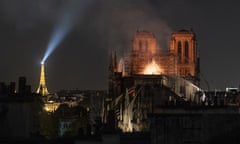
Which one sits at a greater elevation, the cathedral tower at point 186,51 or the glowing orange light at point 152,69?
the cathedral tower at point 186,51

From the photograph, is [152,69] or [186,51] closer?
[152,69]

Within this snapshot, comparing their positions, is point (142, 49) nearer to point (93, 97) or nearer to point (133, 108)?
point (133, 108)

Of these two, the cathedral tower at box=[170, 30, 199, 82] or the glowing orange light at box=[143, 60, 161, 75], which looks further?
the cathedral tower at box=[170, 30, 199, 82]

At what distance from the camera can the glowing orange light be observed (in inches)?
4160

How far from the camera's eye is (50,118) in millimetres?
97562

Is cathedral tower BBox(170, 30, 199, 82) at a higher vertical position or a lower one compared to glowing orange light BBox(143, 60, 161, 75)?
higher

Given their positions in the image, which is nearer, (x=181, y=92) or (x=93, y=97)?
(x=181, y=92)

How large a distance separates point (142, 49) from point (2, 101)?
300 ft

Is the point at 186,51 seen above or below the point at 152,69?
above

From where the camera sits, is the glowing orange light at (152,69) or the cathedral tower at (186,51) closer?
the glowing orange light at (152,69)

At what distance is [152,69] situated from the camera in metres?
107

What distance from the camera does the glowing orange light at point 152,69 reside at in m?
106

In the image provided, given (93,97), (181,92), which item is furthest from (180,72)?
(93,97)

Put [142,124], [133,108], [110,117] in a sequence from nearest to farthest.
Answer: [110,117], [142,124], [133,108]
